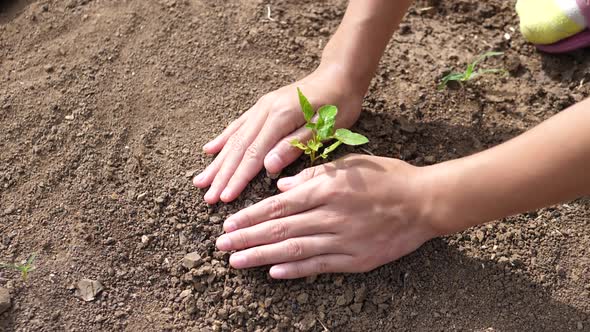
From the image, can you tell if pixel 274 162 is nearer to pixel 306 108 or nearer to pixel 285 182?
pixel 285 182

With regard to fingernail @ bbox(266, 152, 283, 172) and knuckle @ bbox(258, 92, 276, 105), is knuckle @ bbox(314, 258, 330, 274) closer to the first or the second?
fingernail @ bbox(266, 152, 283, 172)

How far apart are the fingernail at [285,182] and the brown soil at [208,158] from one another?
85mm

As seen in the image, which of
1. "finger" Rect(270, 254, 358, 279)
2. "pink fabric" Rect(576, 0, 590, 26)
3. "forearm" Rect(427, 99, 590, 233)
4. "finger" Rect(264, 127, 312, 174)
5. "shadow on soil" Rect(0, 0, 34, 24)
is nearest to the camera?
"forearm" Rect(427, 99, 590, 233)

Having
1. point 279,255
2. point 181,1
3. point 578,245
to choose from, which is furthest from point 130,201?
point 578,245

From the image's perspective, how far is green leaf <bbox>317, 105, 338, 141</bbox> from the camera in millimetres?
1884

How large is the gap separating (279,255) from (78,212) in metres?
0.73

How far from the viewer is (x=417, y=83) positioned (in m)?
2.42

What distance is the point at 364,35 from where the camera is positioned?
6.93 feet

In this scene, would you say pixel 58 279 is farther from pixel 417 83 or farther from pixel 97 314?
pixel 417 83

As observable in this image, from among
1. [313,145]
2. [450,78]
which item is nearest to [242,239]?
[313,145]

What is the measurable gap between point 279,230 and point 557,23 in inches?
55.2

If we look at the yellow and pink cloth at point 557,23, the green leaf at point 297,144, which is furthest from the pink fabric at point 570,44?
the green leaf at point 297,144

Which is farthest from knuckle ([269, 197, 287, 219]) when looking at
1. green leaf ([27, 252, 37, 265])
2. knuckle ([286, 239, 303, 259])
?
green leaf ([27, 252, 37, 265])

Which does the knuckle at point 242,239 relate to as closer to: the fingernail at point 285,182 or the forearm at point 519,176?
the fingernail at point 285,182
